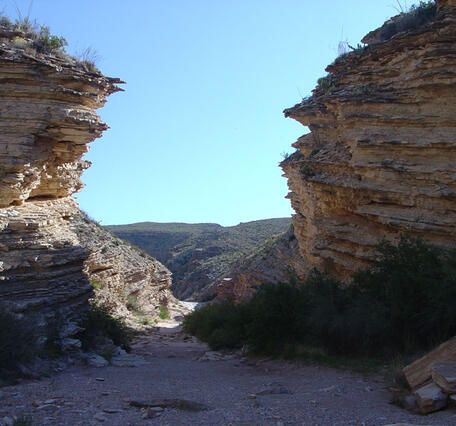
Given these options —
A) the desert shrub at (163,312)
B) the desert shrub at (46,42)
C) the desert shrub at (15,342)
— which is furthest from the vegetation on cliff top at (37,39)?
the desert shrub at (163,312)

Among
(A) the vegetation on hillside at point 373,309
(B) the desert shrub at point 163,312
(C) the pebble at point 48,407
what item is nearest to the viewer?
(C) the pebble at point 48,407

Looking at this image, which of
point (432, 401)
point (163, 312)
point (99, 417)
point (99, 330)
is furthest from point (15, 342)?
point (163, 312)

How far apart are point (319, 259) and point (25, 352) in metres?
11.0

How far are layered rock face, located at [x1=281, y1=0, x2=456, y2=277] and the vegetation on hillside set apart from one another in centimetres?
110

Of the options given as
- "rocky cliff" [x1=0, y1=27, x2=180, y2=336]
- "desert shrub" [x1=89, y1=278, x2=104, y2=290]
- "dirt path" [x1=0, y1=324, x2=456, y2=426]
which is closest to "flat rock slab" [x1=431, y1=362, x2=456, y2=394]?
"dirt path" [x1=0, y1=324, x2=456, y2=426]

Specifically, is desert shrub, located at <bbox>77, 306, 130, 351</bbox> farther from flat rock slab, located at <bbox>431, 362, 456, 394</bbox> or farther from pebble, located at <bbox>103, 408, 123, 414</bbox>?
flat rock slab, located at <bbox>431, 362, 456, 394</bbox>

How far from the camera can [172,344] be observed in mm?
20672

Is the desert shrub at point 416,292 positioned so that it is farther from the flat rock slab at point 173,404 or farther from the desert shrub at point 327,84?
the desert shrub at point 327,84

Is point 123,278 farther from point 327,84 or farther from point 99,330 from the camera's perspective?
point 327,84

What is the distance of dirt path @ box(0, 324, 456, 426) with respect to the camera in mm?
6941

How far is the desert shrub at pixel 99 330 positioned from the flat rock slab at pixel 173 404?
800 cm

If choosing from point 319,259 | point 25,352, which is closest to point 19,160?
point 25,352

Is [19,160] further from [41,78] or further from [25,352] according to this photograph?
[25,352]

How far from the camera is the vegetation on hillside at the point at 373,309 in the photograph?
11.2 metres
